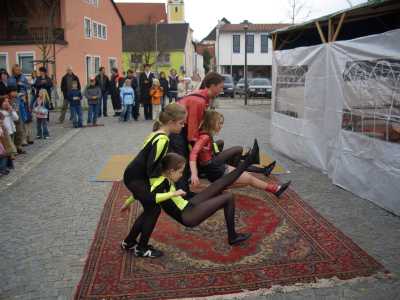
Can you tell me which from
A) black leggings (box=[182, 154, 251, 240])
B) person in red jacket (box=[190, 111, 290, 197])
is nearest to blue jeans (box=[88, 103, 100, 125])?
person in red jacket (box=[190, 111, 290, 197])

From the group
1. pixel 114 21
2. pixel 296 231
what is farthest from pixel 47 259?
pixel 114 21

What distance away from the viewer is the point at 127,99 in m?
16.4

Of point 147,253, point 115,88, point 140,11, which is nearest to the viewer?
point 147,253

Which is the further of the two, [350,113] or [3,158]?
[3,158]

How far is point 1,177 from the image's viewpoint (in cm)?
811

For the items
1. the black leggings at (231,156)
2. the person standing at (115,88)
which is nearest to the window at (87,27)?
the person standing at (115,88)

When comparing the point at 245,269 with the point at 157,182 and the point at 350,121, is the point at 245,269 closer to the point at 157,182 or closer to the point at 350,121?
the point at 157,182

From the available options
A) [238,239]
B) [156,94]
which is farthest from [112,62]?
[238,239]

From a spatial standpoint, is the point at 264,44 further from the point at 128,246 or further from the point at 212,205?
the point at 128,246

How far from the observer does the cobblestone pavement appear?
3954 millimetres

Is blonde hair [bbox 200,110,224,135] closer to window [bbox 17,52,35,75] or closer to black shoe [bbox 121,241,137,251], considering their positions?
black shoe [bbox 121,241,137,251]

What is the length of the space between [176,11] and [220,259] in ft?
294

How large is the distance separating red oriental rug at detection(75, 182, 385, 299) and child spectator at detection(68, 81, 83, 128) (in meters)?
9.65

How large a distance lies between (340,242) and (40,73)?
43.8 ft
